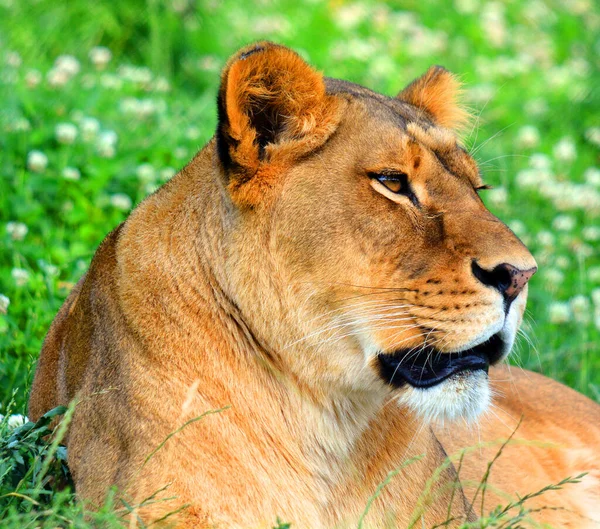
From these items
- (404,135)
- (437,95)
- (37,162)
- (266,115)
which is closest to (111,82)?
(37,162)

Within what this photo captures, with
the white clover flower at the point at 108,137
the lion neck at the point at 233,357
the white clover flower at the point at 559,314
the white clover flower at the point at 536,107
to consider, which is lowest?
the white clover flower at the point at 536,107

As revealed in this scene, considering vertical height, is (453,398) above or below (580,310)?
above

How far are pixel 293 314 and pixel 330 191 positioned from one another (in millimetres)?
283

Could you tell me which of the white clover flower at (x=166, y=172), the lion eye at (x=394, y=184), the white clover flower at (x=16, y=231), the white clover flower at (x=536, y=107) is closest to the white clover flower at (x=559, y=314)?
the white clover flower at (x=166, y=172)

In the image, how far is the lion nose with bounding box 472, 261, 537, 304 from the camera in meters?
2.17

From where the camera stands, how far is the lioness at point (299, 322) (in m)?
2.24

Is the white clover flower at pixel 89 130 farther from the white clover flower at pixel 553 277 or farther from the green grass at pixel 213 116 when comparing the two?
the white clover flower at pixel 553 277

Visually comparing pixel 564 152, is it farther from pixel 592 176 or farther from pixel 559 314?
pixel 559 314

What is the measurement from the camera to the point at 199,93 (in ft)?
20.9

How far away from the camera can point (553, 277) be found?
481 cm

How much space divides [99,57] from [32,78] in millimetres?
700

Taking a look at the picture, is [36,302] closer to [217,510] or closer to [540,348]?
[217,510]

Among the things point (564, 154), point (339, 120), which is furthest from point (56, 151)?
point (564, 154)

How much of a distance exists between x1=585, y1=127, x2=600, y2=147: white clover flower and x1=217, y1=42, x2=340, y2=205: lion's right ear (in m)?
4.61
